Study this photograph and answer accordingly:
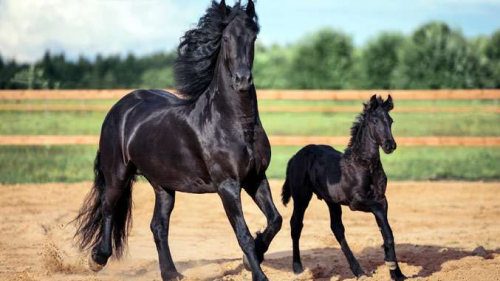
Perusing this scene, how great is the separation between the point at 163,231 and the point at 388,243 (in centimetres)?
212

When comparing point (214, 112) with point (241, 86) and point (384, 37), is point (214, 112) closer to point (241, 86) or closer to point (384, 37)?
point (241, 86)

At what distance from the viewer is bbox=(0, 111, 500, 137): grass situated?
1680 cm

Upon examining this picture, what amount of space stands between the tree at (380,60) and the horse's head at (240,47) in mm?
31445

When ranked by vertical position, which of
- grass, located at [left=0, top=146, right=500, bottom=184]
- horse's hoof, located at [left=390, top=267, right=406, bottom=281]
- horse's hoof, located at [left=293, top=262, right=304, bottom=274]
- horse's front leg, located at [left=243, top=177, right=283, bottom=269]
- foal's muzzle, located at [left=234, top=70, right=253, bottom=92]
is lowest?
grass, located at [left=0, top=146, right=500, bottom=184]

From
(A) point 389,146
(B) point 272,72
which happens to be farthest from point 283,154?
(B) point 272,72

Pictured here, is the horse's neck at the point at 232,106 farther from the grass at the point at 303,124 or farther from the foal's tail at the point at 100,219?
the grass at the point at 303,124

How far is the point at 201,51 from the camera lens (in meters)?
5.77

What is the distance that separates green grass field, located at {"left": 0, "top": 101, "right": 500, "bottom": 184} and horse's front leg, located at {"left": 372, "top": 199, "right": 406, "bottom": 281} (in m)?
7.34

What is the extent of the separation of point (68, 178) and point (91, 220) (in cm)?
678

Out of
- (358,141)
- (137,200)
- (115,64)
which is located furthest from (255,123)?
(115,64)

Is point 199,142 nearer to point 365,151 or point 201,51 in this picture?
point 201,51

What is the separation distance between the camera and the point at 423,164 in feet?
50.6

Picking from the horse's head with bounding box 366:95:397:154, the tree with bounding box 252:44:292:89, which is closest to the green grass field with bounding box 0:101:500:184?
the horse's head with bounding box 366:95:397:154

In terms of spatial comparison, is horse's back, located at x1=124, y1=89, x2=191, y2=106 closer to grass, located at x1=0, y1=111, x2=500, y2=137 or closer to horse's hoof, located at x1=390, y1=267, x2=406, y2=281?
horse's hoof, located at x1=390, y1=267, x2=406, y2=281
